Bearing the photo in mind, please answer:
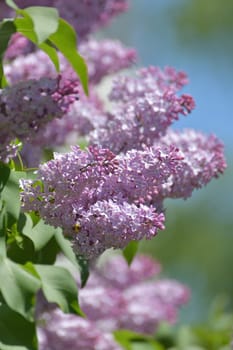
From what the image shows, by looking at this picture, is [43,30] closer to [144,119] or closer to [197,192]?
[144,119]

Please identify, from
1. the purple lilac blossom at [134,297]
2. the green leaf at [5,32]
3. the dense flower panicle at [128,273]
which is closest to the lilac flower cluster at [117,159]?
the green leaf at [5,32]

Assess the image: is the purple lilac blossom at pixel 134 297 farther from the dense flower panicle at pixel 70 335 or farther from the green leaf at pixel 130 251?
the green leaf at pixel 130 251

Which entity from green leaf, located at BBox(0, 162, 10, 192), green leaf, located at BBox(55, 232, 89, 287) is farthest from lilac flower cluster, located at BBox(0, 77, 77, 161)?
green leaf, located at BBox(55, 232, 89, 287)

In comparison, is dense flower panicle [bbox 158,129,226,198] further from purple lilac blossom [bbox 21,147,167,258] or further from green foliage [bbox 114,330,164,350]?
green foliage [bbox 114,330,164,350]

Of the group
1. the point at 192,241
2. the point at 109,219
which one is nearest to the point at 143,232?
the point at 109,219

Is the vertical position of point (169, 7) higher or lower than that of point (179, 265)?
higher

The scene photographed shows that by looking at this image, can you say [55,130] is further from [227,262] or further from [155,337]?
[227,262]
